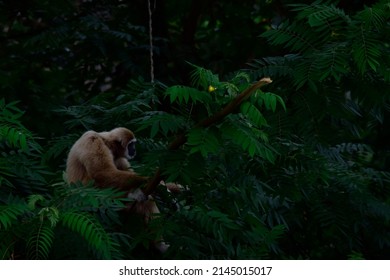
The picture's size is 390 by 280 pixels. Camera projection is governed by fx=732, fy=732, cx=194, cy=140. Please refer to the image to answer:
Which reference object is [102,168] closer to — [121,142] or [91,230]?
[121,142]

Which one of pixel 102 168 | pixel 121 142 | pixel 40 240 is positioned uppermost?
pixel 40 240

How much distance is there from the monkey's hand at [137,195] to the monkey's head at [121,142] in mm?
905

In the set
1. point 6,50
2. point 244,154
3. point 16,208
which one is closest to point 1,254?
point 16,208

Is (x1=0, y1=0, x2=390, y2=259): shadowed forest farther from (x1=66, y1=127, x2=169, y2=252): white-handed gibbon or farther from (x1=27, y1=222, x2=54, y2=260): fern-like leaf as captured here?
(x1=66, y1=127, x2=169, y2=252): white-handed gibbon

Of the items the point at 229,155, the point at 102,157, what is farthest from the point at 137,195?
the point at 102,157

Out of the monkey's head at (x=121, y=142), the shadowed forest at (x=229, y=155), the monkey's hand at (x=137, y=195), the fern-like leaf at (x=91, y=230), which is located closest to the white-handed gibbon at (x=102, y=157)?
the monkey's head at (x=121, y=142)

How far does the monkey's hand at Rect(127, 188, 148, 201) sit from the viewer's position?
4.74 m

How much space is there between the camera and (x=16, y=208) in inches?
158

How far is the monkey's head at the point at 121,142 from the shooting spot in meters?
5.85

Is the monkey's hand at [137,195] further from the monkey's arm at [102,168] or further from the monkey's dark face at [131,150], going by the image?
the monkey's dark face at [131,150]

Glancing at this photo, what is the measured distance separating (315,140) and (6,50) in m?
5.54

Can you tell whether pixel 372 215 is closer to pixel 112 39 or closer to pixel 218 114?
pixel 218 114

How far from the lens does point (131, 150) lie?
19.4ft

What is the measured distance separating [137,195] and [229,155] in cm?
66
